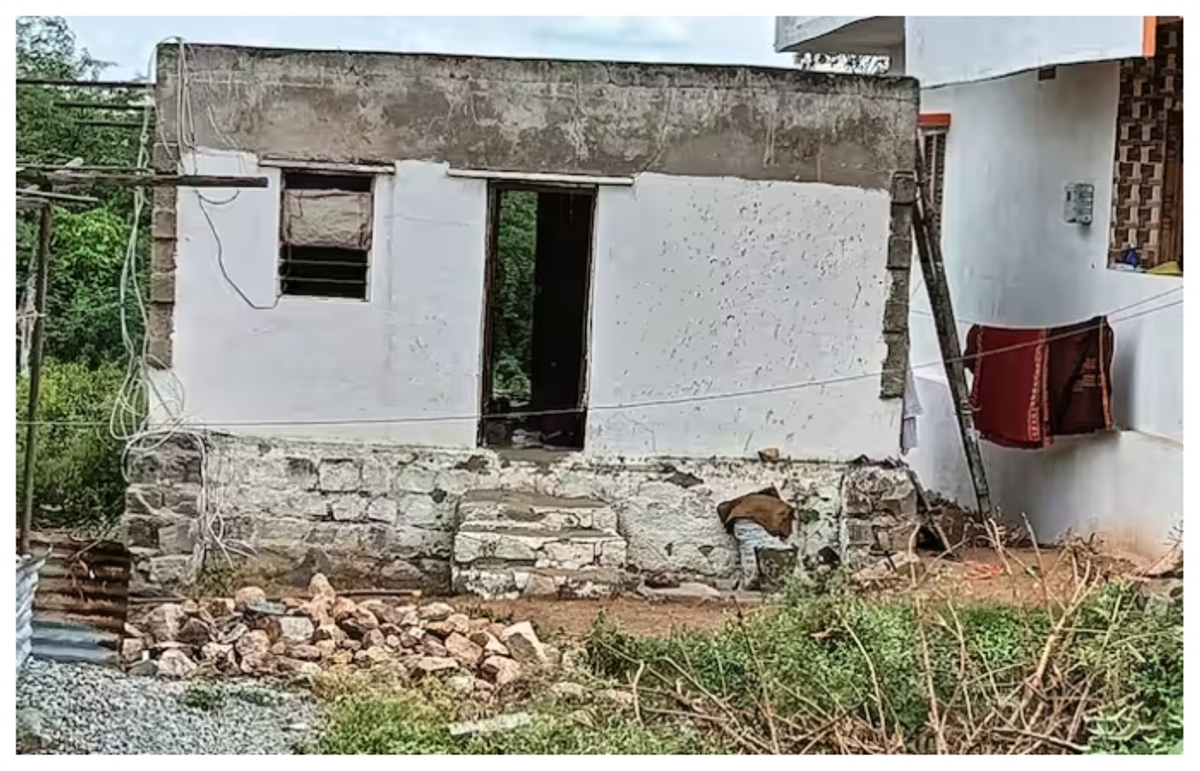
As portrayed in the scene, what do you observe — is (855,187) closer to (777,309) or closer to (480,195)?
(777,309)

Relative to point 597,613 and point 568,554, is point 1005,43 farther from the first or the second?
point 597,613

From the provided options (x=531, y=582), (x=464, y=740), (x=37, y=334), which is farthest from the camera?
(x=531, y=582)

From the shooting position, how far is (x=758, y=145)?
7.12m

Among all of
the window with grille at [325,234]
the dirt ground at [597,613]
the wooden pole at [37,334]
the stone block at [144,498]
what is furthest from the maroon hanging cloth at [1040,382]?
the wooden pole at [37,334]

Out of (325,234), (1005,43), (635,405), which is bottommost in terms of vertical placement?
(635,405)

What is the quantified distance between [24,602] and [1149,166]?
16.8 feet

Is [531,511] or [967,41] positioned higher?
[967,41]

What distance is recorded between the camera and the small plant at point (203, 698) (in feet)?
17.7

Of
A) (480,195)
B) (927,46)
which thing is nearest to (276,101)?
(480,195)

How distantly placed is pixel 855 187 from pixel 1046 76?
4.52 feet

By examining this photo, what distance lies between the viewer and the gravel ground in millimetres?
4957

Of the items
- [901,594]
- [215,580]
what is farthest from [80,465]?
[901,594]

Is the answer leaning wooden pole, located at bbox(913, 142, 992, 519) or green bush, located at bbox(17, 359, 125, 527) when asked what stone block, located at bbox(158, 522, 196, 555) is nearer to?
green bush, located at bbox(17, 359, 125, 527)

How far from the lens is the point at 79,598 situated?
6953mm
